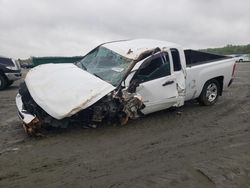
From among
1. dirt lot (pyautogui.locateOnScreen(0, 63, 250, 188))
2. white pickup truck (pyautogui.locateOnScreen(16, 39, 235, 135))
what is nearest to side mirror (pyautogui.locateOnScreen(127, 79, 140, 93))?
white pickup truck (pyautogui.locateOnScreen(16, 39, 235, 135))

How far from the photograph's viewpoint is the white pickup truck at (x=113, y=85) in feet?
20.9

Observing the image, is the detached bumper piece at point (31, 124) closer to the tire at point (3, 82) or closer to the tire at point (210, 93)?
the tire at point (210, 93)

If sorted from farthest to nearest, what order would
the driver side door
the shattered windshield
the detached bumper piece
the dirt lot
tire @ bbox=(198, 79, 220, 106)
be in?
tire @ bbox=(198, 79, 220, 106) < the driver side door < the shattered windshield < the detached bumper piece < the dirt lot

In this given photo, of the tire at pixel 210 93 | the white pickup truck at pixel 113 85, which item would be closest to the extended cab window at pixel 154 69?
the white pickup truck at pixel 113 85

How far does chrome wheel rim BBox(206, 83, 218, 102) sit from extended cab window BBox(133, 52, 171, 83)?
6.20 ft

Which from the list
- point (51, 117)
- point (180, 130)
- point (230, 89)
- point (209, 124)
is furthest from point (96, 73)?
point (230, 89)

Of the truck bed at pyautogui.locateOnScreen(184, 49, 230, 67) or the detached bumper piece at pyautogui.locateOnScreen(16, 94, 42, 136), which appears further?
the truck bed at pyautogui.locateOnScreen(184, 49, 230, 67)

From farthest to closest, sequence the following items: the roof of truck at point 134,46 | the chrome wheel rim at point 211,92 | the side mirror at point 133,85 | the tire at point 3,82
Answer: the tire at point 3,82 < the chrome wheel rim at point 211,92 < the roof of truck at point 134,46 < the side mirror at point 133,85

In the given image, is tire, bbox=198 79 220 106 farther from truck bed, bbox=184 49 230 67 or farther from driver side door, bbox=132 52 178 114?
driver side door, bbox=132 52 178 114

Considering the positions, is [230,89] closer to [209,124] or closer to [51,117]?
[209,124]

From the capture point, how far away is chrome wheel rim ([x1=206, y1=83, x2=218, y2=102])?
918 cm

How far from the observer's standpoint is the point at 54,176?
462 cm

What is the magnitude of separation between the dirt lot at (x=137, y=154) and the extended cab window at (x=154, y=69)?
0.97 meters

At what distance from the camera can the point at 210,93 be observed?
364 inches
